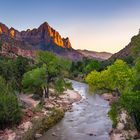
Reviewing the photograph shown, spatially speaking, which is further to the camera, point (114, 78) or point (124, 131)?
point (124, 131)

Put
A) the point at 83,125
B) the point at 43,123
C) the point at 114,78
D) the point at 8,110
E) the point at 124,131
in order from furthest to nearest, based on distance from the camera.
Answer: the point at 83,125
the point at 43,123
the point at 8,110
the point at 124,131
the point at 114,78

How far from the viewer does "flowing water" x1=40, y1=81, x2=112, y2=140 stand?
127 ft

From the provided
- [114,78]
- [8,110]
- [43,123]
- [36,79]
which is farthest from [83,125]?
[36,79]

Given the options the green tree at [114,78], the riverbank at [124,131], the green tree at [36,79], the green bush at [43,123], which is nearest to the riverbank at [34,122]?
the green bush at [43,123]

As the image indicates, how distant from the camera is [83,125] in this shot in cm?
4503

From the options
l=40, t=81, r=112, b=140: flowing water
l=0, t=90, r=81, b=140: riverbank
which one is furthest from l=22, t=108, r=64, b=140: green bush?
l=40, t=81, r=112, b=140: flowing water

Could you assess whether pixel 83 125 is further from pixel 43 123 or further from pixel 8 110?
pixel 8 110

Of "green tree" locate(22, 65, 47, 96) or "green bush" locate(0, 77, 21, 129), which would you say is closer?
"green bush" locate(0, 77, 21, 129)

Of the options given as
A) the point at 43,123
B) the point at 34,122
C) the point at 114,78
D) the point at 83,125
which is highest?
the point at 114,78

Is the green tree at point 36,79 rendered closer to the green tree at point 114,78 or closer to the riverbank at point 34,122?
the riverbank at point 34,122

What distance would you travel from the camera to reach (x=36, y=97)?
205 feet

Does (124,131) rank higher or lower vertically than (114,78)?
lower

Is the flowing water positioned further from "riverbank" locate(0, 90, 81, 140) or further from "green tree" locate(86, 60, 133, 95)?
"green tree" locate(86, 60, 133, 95)

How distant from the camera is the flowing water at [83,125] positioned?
38.7 meters
